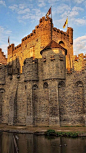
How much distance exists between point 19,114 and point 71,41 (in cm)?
2105

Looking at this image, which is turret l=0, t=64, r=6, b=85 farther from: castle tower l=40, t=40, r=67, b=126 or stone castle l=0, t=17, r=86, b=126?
castle tower l=40, t=40, r=67, b=126

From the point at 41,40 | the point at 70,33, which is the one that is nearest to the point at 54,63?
the point at 41,40

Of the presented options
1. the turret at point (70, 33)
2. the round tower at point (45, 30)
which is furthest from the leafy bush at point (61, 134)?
the turret at point (70, 33)

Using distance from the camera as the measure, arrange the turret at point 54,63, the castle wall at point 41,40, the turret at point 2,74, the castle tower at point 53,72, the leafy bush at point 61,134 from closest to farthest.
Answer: the leafy bush at point 61,134 → the castle tower at point 53,72 → the turret at point 54,63 → the castle wall at point 41,40 → the turret at point 2,74

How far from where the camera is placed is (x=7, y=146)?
1544cm

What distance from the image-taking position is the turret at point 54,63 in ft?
86.7

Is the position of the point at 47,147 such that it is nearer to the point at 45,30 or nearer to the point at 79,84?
the point at 79,84

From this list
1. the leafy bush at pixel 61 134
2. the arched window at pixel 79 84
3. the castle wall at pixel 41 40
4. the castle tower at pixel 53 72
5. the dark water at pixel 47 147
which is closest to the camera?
the dark water at pixel 47 147

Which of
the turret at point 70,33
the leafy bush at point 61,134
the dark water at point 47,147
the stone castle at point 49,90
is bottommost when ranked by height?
the dark water at point 47,147

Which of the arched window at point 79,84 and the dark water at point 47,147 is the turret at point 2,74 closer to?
the arched window at point 79,84

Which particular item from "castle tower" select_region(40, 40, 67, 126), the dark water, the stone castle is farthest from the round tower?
the dark water

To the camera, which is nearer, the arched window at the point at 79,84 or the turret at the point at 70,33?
the arched window at the point at 79,84

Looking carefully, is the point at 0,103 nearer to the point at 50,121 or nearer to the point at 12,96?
the point at 12,96

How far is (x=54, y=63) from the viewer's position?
26.6m
